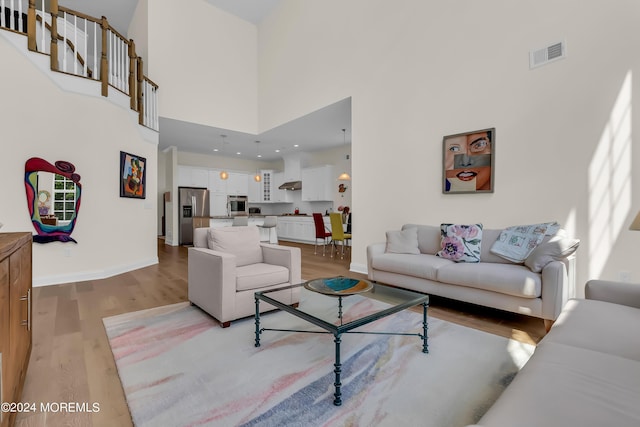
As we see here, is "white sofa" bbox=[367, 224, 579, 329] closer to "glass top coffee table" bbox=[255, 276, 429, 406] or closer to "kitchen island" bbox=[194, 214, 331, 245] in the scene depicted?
"glass top coffee table" bbox=[255, 276, 429, 406]

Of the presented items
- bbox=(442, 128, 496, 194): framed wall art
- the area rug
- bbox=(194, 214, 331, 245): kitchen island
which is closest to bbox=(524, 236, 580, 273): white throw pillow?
the area rug

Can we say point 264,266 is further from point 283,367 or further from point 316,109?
point 316,109

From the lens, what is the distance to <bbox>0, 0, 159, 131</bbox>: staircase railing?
3.85 metres

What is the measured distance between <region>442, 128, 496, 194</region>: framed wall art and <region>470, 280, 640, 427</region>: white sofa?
214 cm

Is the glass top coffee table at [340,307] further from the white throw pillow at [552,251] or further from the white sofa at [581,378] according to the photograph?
the white throw pillow at [552,251]

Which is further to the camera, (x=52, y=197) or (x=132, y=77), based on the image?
(x=132, y=77)

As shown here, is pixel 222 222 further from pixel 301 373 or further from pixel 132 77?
pixel 301 373

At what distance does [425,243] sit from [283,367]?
8.09ft

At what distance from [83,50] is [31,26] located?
136 cm

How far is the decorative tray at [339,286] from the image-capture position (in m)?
2.07

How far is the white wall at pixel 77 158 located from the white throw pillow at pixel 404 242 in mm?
4055

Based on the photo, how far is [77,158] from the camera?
13.7ft

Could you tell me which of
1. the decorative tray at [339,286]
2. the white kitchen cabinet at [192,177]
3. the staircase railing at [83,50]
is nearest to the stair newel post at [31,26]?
the staircase railing at [83,50]

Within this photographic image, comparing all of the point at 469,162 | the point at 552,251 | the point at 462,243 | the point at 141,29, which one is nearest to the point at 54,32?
the point at 141,29
